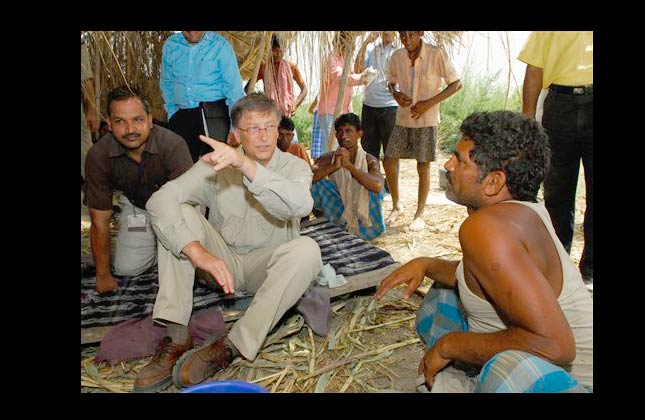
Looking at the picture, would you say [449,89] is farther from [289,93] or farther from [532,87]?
[289,93]

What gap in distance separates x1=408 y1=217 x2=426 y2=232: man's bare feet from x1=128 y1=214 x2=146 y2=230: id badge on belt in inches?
106

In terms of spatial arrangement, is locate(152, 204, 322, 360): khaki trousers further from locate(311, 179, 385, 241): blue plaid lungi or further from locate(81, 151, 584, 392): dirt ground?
locate(311, 179, 385, 241): blue plaid lungi

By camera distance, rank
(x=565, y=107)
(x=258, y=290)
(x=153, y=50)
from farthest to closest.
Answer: (x=153, y=50), (x=565, y=107), (x=258, y=290)

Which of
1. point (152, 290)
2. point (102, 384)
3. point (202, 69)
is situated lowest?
point (102, 384)

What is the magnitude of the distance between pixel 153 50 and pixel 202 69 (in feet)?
5.54

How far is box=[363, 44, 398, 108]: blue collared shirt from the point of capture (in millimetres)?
5961

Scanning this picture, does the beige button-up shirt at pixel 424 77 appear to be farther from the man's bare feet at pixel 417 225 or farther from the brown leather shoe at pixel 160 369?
the brown leather shoe at pixel 160 369

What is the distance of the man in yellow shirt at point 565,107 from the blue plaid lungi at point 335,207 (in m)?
1.54

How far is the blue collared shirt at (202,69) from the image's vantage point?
451cm

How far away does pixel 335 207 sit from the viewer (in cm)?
496

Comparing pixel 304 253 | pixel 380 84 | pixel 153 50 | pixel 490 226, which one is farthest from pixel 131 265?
pixel 380 84

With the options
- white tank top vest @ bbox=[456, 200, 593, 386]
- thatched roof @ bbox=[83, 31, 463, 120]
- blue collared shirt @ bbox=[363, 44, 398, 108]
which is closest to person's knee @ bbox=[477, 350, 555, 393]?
white tank top vest @ bbox=[456, 200, 593, 386]

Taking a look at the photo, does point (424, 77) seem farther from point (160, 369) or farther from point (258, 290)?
point (160, 369)

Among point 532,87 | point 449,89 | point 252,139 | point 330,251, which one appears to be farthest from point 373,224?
point 252,139
